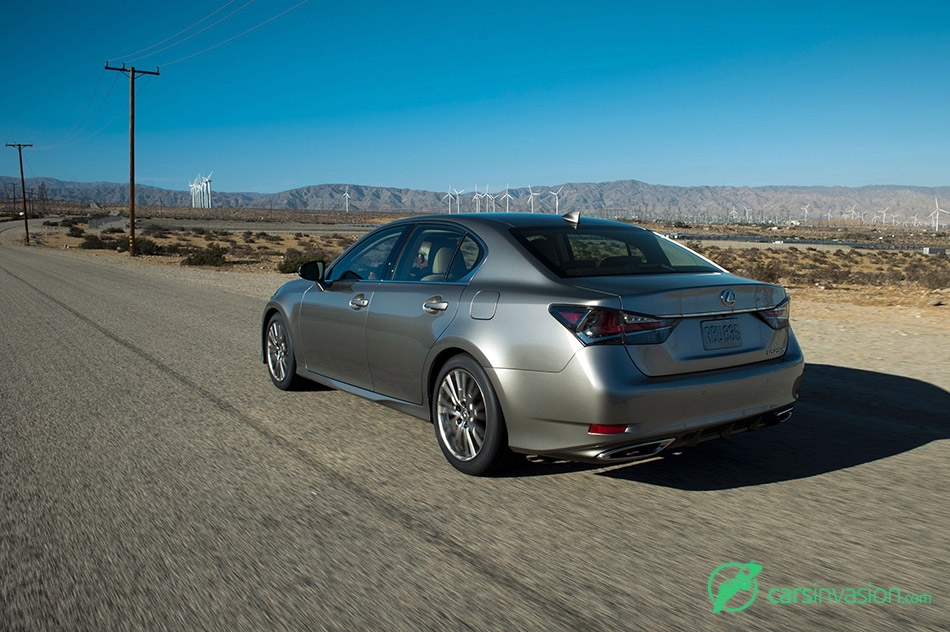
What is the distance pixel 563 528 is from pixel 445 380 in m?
1.35

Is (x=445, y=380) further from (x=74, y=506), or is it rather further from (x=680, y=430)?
(x=74, y=506)

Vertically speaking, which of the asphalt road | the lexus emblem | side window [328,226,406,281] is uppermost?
side window [328,226,406,281]

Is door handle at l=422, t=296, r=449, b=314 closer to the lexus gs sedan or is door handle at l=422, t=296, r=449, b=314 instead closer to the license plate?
the lexus gs sedan

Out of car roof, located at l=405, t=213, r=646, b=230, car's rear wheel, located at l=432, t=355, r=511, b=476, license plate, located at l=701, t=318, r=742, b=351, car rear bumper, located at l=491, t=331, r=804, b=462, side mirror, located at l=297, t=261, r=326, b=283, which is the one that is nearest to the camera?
car rear bumper, located at l=491, t=331, r=804, b=462

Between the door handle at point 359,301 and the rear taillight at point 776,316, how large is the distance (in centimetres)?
274

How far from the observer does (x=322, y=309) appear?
21.1 ft

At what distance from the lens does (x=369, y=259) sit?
6.25 meters

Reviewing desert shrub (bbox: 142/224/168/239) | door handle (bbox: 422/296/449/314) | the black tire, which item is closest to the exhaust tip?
door handle (bbox: 422/296/449/314)

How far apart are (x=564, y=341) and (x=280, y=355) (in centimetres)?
388

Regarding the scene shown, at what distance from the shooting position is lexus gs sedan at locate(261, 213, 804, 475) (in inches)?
161

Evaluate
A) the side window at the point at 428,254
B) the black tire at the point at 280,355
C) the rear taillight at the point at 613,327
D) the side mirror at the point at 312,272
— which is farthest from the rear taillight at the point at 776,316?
the black tire at the point at 280,355

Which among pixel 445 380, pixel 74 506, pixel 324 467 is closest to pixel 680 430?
pixel 445 380

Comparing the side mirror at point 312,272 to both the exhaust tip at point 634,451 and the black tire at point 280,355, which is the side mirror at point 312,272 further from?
the exhaust tip at point 634,451

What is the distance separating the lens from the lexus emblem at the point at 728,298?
4.38 metres
